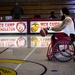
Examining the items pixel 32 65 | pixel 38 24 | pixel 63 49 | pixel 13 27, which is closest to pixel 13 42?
pixel 13 27

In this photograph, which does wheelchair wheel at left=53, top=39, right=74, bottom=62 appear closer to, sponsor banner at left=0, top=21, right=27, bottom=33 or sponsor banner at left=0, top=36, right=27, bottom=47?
sponsor banner at left=0, top=36, right=27, bottom=47

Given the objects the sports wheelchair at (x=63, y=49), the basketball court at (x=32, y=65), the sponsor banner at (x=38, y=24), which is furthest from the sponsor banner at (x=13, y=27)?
the sports wheelchair at (x=63, y=49)

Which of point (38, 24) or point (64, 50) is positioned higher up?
point (38, 24)

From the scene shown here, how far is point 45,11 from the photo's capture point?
22484mm

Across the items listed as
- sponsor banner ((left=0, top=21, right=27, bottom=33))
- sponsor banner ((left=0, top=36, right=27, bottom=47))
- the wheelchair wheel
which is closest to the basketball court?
the wheelchair wheel

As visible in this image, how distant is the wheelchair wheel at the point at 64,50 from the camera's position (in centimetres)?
738

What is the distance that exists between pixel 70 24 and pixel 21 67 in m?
1.98

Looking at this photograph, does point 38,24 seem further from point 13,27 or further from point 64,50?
point 64,50

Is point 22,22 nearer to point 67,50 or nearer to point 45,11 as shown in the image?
point 45,11

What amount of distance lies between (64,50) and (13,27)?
31.4 feet

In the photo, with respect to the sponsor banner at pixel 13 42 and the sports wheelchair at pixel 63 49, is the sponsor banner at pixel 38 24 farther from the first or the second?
the sports wheelchair at pixel 63 49

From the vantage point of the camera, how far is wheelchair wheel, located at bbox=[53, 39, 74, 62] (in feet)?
24.2

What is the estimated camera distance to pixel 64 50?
751cm

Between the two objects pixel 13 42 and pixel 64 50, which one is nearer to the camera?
pixel 64 50
